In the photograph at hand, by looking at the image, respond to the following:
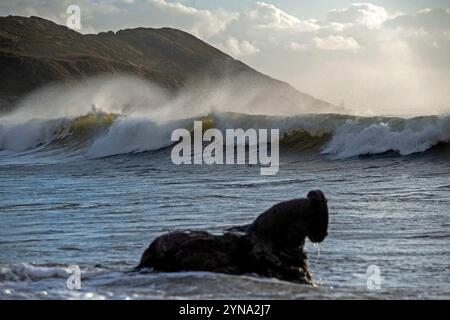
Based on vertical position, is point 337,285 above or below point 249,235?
below

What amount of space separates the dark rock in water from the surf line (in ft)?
44.5

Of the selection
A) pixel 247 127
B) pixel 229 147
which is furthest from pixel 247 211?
pixel 247 127

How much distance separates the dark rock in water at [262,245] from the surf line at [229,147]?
13.6 m

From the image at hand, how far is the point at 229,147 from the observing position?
30.1 m

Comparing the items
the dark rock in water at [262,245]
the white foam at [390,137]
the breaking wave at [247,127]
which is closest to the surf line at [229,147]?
the breaking wave at [247,127]

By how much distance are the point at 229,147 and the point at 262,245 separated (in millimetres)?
22702

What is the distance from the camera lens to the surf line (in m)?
26.0

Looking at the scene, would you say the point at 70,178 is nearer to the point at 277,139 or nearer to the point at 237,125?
the point at 277,139

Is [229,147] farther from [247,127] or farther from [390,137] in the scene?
[390,137]

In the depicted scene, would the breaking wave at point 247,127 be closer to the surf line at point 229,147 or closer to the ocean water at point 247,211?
the ocean water at point 247,211

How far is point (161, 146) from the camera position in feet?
114

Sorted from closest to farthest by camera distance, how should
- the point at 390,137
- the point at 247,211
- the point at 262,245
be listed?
1. the point at 262,245
2. the point at 247,211
3. the point at 390,137
